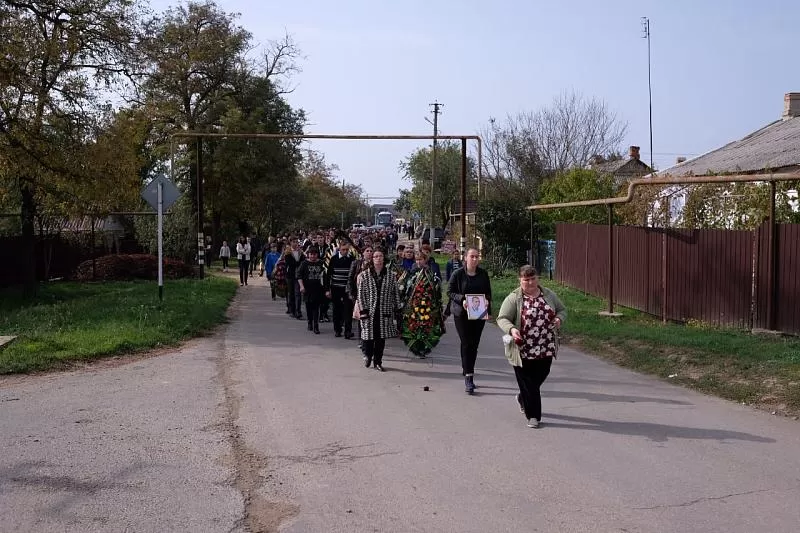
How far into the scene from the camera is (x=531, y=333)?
7738 millimetres

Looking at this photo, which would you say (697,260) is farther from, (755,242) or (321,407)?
(321,407)

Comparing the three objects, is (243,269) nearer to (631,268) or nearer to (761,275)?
(631,268)

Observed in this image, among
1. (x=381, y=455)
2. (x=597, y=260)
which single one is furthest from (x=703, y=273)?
(x=381, y=455)

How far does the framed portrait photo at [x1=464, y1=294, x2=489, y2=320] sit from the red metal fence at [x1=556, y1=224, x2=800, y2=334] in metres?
5.23

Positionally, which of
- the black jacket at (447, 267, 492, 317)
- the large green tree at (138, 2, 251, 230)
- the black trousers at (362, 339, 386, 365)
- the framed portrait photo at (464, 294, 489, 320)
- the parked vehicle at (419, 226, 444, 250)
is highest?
the large green tree at (138, 2, 251, 230)

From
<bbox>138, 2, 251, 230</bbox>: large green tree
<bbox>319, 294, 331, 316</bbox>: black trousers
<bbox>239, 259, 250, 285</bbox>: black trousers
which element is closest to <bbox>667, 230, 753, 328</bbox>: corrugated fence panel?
<bbox>319, 294, 331, 316</bbox>: black trousers

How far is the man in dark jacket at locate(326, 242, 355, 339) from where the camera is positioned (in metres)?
14.2

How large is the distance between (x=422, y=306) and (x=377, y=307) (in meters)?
0.66

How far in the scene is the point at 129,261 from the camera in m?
27.6

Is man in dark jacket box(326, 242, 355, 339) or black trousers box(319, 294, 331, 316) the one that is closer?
man in dark jacket box(326, 242, 355, 339)

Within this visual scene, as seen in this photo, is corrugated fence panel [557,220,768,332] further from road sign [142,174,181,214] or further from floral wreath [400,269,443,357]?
road sign [142,174,181,214]

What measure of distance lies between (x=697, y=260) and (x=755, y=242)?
Result: 1.50 meters

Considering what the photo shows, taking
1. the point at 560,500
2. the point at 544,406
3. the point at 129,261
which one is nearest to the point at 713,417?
the point at 544,406

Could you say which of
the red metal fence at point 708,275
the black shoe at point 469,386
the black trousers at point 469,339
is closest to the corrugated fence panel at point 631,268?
the red metal fence at point 708,275
